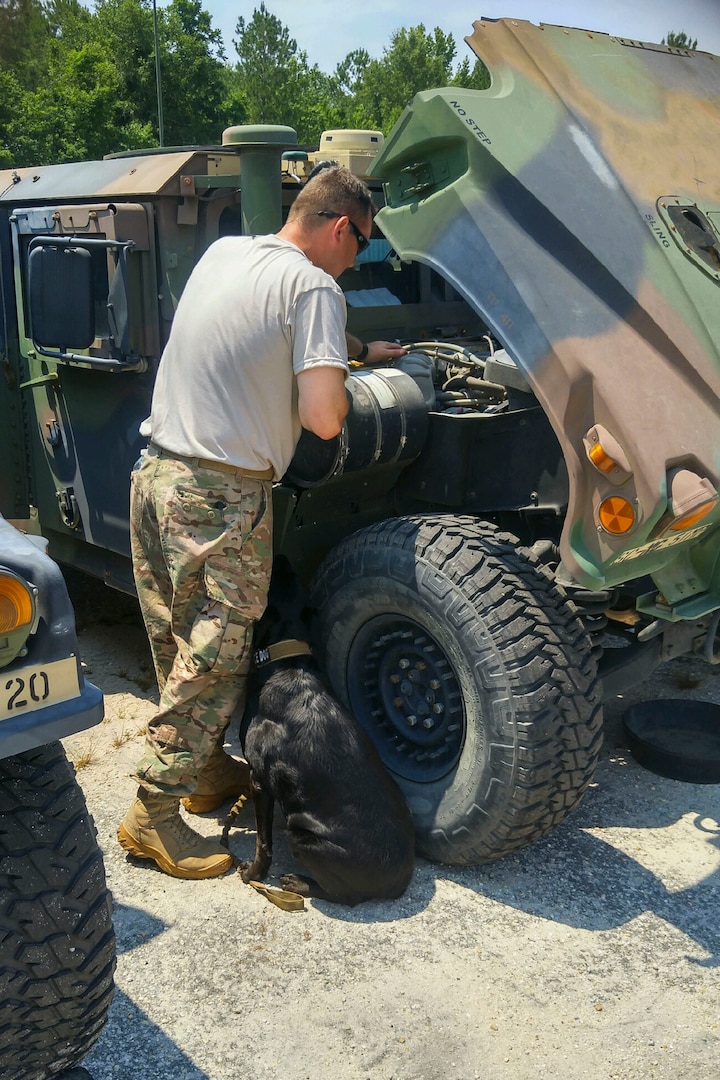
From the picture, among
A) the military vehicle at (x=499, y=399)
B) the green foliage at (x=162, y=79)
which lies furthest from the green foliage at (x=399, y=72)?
the military vehicle at (x=499, y=399)

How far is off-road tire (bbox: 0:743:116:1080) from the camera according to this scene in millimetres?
2051

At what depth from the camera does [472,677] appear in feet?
10.3

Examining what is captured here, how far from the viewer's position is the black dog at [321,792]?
3.05 meters

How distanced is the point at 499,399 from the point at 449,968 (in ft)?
5.96

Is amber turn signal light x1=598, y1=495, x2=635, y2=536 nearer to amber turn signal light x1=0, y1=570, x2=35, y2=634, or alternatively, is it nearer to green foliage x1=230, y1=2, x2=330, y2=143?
amber turn signal light x1=0, y1=570, x2=35, y2=634

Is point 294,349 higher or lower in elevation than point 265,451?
higher

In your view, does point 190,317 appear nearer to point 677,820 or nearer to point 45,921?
point 45,921

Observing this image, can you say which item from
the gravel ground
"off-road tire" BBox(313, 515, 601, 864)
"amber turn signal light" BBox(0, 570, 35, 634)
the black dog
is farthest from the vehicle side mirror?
"amber turn signal light" BBox(0, 570, 35, 634)

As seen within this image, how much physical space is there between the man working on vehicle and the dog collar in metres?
0.12

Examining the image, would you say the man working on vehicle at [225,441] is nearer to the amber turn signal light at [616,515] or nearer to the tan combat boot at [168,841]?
the tan combat boot at [168,841]

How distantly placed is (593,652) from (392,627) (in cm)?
64

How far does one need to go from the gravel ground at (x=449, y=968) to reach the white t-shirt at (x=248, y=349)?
4.28ft

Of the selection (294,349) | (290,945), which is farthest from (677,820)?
(294,349)

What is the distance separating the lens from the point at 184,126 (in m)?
28.4
